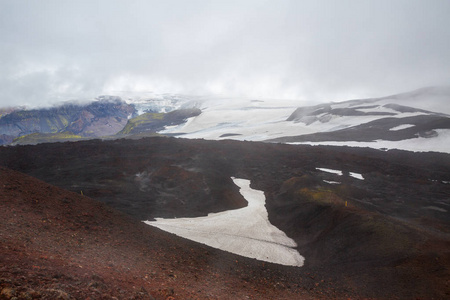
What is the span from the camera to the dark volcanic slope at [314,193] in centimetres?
1568

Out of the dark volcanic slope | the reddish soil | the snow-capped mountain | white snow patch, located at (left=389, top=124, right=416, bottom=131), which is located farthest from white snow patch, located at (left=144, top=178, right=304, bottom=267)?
white snow patch, located at (left=389, top=124, right=416, bottom=131)

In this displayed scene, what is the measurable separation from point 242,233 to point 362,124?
88.2m

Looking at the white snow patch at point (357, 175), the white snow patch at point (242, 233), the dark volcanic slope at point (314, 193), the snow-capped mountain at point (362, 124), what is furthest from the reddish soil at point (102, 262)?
the snow-capped mountain at point (362, 124)

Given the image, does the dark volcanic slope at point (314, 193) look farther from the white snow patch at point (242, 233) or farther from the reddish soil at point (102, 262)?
the reddish soil at point (102, 262)

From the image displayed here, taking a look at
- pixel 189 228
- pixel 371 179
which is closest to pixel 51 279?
pixel 189 228

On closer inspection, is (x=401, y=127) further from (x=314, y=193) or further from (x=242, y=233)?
(x=242, y=233)

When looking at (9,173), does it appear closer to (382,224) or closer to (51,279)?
(51,279)

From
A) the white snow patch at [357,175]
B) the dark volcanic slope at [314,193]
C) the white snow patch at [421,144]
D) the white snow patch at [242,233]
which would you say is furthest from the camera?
the white snow patch at [421,144]

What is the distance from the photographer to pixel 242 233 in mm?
24734

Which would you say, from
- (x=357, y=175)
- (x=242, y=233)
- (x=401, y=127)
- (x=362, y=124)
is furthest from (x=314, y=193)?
(x=362, y=124)

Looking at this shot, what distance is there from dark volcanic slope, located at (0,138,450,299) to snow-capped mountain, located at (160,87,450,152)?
53.9 feet

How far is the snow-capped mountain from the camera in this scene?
73.0 meters

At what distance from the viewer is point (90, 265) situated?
9.04 metres

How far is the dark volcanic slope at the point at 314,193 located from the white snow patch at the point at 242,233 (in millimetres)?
1251
